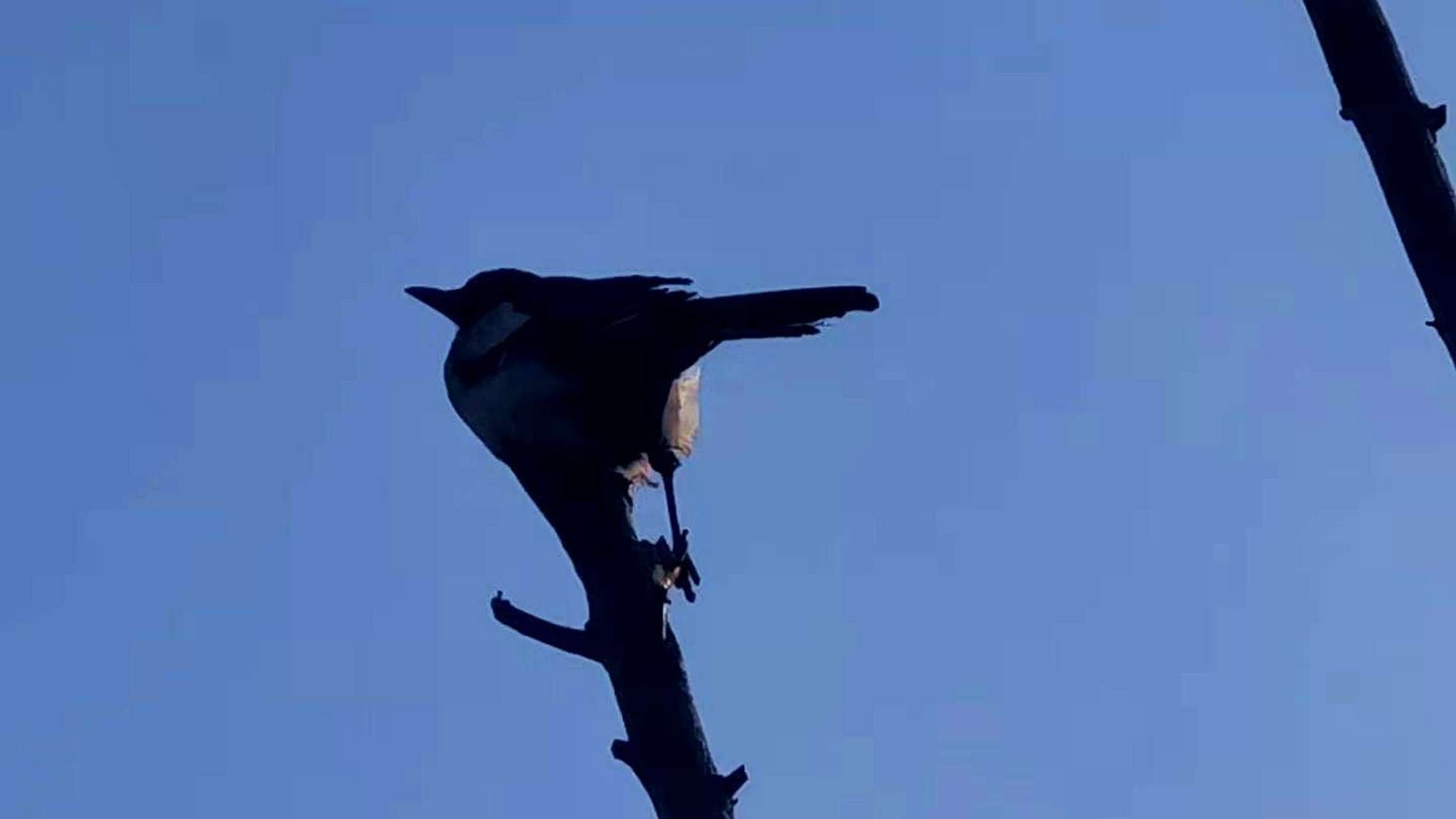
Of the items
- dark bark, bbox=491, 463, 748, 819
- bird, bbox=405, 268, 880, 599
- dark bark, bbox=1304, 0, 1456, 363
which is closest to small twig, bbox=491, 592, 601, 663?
dark bark, bbox=491, 463, 748, 819

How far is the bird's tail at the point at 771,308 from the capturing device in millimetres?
5723

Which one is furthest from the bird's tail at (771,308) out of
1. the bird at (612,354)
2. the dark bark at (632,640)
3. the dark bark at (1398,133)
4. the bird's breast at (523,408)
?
the dark bark at (1398,133)

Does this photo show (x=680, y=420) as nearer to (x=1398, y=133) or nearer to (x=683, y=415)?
(x=683, y=415)

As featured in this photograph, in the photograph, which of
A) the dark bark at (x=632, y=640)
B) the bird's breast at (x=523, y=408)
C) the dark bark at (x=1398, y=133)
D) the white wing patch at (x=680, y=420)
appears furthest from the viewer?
the white wing patch at (x=680, y=420)

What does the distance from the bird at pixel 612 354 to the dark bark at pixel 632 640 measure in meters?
0.57

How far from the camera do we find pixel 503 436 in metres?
5.29

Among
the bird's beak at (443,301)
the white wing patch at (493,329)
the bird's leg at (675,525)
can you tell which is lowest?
the bird's leg at (675,525)

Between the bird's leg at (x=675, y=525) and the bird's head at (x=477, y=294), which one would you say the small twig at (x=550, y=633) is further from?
the bird's head at (x=477, y=294)

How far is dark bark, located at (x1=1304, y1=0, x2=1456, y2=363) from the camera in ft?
8.46

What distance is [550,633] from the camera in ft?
13.5

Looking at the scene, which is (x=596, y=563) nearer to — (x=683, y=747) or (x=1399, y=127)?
(x=683, y=747)

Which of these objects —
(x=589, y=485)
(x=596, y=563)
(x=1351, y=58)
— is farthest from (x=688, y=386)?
(x=1351, y=58)

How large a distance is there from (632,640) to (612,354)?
1764mm

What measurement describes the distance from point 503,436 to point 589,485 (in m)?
0.60
